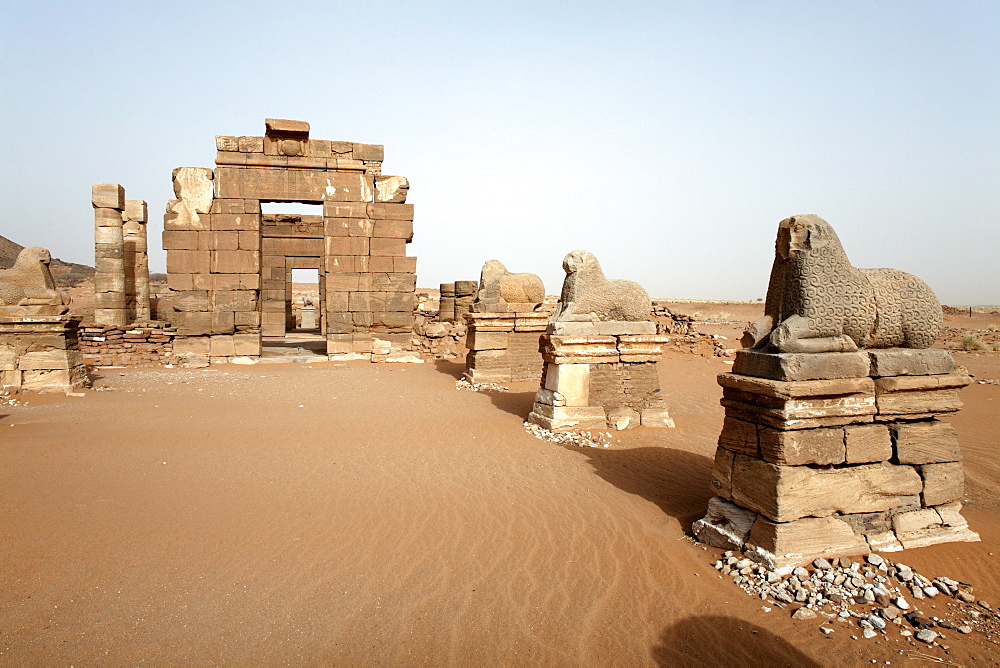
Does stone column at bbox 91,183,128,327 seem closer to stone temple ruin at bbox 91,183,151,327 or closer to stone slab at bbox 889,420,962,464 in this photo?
stone temple ruin at bbox 91,183,151,327

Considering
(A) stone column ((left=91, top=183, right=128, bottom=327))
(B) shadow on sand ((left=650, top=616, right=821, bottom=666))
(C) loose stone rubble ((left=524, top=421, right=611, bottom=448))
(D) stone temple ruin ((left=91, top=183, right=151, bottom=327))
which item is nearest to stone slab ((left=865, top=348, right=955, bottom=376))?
(B) shadow on sand ((left=650, top=616, right=821, bottom=666))

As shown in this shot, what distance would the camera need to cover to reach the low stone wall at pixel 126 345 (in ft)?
44.7

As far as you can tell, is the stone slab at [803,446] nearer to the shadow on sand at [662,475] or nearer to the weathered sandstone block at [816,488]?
the weathered sandstone block at [816,488]

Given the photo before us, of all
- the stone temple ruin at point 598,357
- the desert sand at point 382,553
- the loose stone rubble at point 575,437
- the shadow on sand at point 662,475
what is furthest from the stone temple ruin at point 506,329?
the shadow on sand at point 662,475

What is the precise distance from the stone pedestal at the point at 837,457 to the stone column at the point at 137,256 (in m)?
17.0

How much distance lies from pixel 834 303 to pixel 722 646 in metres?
2.25

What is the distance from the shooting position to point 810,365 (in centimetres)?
359

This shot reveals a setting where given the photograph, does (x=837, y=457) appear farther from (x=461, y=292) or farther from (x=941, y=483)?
(x=461, y=292)

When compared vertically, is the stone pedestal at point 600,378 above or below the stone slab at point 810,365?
below

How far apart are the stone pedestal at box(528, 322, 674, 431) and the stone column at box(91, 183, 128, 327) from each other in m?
13.3

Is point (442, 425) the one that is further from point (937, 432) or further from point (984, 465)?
point (984, 465)

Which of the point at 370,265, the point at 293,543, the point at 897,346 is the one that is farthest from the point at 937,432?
the point at 370,265

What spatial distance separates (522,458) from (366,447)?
1842mm

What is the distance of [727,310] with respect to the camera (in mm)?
41312
